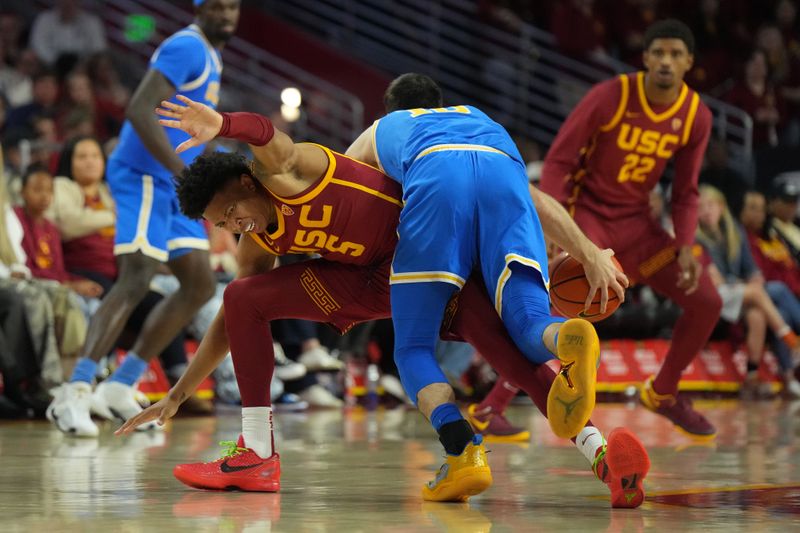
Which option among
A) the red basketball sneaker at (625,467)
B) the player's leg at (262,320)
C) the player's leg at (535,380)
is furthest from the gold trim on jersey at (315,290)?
the red basketball sneaker at (625,467)

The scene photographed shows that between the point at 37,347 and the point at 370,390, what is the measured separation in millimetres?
2850

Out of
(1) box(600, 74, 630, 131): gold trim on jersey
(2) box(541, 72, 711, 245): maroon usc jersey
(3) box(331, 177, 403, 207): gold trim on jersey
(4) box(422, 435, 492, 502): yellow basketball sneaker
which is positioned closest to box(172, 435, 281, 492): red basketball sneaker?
(4) box(422, 435, 492, 502): yellow basketball sneaker

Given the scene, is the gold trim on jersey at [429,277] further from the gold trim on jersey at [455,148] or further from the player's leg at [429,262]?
the gold trim on jersey at [455,148]

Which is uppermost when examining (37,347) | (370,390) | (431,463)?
(431,463)

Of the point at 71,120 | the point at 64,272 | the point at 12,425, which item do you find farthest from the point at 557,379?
the point at 71,120

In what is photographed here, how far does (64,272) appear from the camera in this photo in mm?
8914

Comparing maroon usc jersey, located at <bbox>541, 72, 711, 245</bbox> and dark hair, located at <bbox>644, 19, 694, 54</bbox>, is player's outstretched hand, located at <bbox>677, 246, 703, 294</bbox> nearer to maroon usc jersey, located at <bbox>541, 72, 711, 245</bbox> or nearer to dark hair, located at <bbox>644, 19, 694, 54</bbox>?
maroon usc jersey, located at <bbox>541, 72, 711, 245</bbox>

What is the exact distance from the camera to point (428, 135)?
4664 mm

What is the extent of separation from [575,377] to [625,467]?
1.23 feet

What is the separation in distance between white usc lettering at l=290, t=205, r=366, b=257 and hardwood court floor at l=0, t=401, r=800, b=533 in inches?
33.2

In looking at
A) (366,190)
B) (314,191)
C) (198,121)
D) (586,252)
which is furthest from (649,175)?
(198,121)

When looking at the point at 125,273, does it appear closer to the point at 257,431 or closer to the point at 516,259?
the point at 257,431

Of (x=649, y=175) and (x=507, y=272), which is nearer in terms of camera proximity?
(x=507, y=272)

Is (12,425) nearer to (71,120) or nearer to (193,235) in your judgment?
(193,235)
